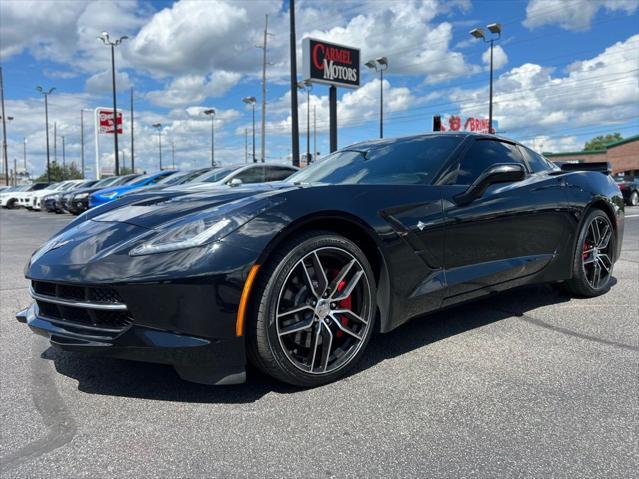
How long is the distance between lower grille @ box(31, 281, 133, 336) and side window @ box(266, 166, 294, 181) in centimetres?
903

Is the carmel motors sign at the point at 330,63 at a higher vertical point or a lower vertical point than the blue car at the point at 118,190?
higher

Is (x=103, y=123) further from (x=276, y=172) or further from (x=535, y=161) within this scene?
(x=535, y=161)

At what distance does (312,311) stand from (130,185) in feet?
46.4

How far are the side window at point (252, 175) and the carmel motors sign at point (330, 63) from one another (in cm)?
880

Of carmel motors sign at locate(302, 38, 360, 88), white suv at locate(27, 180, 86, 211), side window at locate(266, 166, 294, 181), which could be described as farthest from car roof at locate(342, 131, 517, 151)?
white suv at locate(27, 180, 86, 211)

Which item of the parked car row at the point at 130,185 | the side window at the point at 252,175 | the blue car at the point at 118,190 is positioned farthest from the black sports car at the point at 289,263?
the blue car at the point at 118,190

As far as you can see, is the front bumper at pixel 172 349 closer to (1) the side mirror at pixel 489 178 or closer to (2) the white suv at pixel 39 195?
(1) the side mirror at pixel 489 178

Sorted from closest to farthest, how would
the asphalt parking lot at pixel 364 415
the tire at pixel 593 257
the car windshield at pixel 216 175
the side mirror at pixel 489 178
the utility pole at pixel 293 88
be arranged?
the asphalt parking lot at pixel 364 415, the side mirror at pixel 489 178, the tire at pixel 593 257, the car windshield at pixel 216 175, the utility pole at pixel 293 88

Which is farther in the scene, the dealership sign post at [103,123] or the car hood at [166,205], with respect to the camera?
the dealership sign post at [103,123]

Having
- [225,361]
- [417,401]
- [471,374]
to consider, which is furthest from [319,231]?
[471,374]

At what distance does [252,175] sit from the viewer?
11180 millimetres

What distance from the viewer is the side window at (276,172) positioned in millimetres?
11398

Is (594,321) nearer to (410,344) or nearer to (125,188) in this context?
(410,344)

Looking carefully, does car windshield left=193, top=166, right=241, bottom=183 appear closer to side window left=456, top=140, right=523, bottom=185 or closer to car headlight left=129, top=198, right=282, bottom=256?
side window left=456, top=140, right=523, bottom=185
